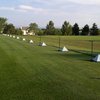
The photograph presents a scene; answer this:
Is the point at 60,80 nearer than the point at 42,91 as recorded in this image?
No

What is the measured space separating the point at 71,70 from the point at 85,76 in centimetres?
207

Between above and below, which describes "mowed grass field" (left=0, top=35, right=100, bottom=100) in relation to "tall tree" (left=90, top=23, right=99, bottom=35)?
above

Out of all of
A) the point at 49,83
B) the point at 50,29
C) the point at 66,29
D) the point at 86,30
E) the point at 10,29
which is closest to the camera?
the point at 49,83

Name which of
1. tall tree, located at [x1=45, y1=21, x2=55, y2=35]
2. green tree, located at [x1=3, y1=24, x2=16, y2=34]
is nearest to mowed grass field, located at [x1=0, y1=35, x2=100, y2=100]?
tall tree, located at [x1=45, y1=21, x2=55, y2=35]

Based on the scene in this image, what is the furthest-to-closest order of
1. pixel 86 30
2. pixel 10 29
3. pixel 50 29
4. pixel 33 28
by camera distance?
1. pixel 33 28
2. pixel 10 29
3. pixel 50 29
4. pixel 86 30

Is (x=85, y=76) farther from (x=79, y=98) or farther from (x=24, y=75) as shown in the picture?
(x=79, y=98)

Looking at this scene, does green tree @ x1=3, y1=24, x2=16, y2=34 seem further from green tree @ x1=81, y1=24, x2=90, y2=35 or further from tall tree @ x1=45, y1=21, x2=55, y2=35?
green tree @ x1=81, y1=24, x2=90, y2=35

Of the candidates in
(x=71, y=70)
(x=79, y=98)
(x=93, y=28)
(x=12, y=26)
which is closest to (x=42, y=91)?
(x=79, y=98)

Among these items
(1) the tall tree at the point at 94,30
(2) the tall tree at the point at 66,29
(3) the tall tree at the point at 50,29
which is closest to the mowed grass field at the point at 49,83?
(1) the tall tree at the point at 94,30

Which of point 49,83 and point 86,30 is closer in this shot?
point 49,83

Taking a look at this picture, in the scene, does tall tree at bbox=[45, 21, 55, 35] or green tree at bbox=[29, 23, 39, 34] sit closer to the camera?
tall tree at bbox=[45, 21, 55, 35]

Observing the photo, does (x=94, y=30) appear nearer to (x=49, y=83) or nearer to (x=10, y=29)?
(x=10, y=29)

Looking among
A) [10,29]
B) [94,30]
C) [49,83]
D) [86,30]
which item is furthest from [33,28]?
[49,83]

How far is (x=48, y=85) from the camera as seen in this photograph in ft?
40.9
